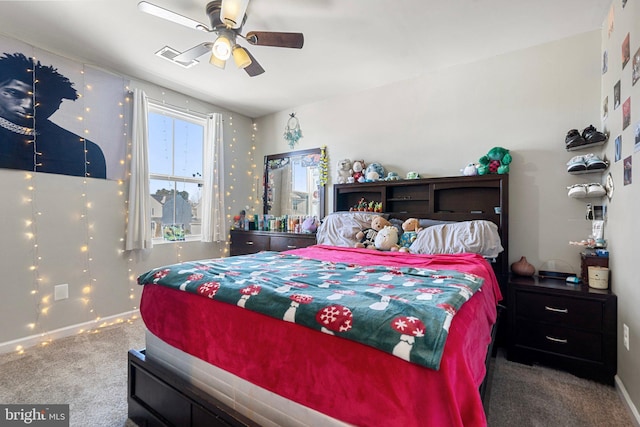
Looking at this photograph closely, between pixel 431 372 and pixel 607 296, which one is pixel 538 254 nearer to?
pixel 607 296

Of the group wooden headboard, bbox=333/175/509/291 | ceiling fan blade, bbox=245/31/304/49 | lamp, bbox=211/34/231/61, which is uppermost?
ceiling fan blade, bbox=245/31/304/49

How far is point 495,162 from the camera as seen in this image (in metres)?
2.76

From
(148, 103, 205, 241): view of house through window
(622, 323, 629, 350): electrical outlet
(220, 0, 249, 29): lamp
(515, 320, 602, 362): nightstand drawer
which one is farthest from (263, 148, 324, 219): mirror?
(622, 323, 629, 350): electrical outlet

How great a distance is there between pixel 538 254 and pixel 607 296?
2.27 ft

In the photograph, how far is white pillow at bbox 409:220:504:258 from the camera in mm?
2416

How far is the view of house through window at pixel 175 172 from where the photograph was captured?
3.59 m

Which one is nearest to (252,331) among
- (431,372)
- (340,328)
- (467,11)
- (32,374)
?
(340,328)

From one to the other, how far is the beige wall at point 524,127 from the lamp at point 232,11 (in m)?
2.12

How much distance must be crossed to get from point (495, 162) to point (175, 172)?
3.55 m

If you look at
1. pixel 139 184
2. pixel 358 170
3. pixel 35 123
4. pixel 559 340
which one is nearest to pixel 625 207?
pixel 559 340

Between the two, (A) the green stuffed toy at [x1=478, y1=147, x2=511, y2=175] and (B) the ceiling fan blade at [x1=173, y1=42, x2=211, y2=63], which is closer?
(B) the ceiling fan blade at [x1=173, y1=42, x2=211, y2=63]

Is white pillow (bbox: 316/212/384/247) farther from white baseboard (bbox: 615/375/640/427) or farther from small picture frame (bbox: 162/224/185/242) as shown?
white baseboard (bbox: 615/375/640/427)

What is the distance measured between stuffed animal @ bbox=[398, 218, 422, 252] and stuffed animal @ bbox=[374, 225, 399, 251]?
0.22 feet

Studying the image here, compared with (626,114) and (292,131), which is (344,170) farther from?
(626,114)
